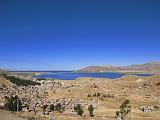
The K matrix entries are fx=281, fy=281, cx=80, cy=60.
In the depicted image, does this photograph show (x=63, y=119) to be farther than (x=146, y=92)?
No

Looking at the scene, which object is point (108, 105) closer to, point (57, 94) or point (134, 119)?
point (134, 119)

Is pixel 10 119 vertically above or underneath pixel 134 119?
above

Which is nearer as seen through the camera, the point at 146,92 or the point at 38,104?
the point at 38,104

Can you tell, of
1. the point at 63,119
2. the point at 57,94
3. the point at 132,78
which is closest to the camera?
the point at 63,119

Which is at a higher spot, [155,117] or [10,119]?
[10,119]

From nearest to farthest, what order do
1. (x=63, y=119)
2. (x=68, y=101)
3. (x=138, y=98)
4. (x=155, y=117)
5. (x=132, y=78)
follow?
1. (x=63, y=119)
2. (x=155, y=117)
3. (x=68, y=101)
4. (x=138, y=98)
5. (x=132, y=78)

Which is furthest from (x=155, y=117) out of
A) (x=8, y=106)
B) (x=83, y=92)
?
(x=83, y=92)

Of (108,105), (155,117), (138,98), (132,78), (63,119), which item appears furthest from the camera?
(132,78)

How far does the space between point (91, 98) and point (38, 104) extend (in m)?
10.4

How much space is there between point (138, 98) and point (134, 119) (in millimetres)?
20513

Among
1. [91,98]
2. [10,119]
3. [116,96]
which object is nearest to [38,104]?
[91,98]

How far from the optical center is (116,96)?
52.7 metres

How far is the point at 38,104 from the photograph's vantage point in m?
44.8

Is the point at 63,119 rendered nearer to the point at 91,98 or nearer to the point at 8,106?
the point at 8,106
